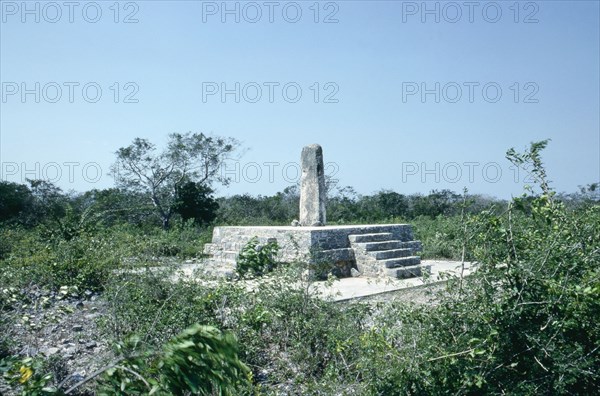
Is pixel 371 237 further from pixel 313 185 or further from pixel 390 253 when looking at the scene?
pixel 313 185

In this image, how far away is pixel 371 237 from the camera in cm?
1176

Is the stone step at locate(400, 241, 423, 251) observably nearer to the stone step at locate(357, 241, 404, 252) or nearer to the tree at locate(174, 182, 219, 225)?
the stone step at locate(357, 241, 404, 252)

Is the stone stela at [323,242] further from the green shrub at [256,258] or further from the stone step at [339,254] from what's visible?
the green shrub at [256,258]

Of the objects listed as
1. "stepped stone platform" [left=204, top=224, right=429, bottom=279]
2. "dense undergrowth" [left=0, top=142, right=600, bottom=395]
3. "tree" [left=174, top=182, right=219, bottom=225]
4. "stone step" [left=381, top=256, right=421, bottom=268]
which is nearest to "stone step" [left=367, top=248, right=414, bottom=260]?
"stepped stone platform" [left=204, top=224, right=429, bottom=279]

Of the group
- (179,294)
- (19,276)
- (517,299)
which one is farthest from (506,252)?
(19,276)

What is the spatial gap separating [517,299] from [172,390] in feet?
7.87

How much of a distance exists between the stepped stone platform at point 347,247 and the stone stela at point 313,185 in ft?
4.03

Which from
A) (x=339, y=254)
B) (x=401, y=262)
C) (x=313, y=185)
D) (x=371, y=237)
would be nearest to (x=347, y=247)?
(x=339, y=254)

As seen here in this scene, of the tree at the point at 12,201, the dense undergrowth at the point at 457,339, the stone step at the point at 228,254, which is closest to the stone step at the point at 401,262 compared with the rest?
the stone step at the point at 228,254

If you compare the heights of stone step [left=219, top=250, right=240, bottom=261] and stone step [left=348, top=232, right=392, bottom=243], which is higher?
stone step [left=348, top=232, right=392, bottom=243]

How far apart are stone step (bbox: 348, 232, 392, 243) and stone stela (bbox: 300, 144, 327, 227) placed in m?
1.44

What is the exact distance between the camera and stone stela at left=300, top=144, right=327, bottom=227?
1272cm

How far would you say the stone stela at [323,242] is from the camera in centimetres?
1082

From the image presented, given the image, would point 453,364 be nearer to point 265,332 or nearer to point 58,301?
point 265,332
